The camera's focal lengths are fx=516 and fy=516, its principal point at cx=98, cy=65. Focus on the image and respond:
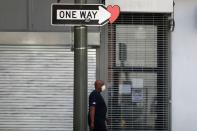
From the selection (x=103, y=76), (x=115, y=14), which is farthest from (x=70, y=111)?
(x=115, y=14)

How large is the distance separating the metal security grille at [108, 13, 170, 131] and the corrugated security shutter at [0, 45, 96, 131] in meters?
1.14

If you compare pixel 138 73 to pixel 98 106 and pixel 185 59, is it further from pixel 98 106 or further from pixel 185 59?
pixel 98 106

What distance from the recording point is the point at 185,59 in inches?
526

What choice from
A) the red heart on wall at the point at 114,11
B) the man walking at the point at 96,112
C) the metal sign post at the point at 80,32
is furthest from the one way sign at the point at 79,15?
the red heart on wall at the point at 114,11

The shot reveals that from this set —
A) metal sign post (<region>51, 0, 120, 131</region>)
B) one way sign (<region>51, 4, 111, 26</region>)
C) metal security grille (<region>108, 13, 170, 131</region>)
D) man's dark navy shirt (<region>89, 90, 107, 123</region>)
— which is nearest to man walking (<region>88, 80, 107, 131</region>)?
man's dark navy shirt (<region>89, 90, 107, 123</region>)

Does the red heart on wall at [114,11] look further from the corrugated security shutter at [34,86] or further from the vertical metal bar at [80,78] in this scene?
the vertical metal bar at [80,78]

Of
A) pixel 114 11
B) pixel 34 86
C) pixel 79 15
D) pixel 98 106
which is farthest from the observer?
pixel 34 86

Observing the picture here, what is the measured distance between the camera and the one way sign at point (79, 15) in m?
7.57

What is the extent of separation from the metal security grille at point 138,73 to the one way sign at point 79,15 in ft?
18.4

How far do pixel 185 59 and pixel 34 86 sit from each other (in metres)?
3.96

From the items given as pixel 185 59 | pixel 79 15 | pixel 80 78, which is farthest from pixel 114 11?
pixel 80 78

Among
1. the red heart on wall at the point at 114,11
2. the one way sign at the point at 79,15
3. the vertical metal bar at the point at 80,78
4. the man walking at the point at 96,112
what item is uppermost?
the red heart on wall at the point at 114,11

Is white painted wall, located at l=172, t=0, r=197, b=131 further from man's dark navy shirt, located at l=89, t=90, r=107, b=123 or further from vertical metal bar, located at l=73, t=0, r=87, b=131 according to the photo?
vertical metal bar, located at l=73, t=0, r=87, b=131

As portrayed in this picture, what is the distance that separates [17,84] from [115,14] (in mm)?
3123
